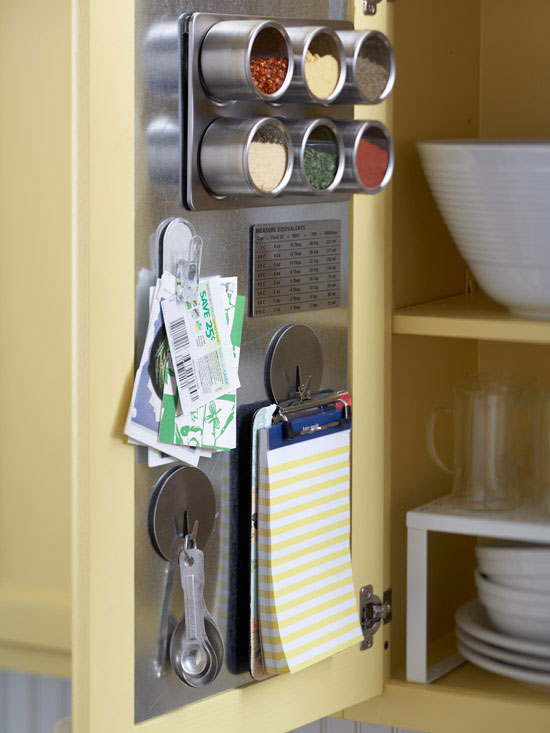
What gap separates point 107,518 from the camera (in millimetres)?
881

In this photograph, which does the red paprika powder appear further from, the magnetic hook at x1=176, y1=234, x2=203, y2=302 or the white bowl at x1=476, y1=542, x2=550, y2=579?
the white bowl at x1=476, y1=542, x2=550, y2=579

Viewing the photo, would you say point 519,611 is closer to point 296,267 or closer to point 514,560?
point 514,560

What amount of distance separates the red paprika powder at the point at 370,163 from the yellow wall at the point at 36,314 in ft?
2.37

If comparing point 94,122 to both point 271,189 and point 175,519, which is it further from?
point 175,519

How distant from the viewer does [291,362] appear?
1.08 metres

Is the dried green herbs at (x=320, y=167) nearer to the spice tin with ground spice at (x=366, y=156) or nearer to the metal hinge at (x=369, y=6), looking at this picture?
the spice tin with ground spice at (x=366, y=156)

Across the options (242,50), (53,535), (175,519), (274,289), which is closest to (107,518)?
(175,519)

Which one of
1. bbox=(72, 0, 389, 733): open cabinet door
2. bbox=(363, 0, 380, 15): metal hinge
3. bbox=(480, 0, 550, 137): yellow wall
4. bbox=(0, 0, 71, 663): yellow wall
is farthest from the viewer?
bbox=(0, 0, 71, 663): yellow wall

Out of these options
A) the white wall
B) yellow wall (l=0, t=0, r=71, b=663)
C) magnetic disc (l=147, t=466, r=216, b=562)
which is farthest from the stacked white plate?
the white wall

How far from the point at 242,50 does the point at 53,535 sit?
1.06m

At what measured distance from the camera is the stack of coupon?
905mm

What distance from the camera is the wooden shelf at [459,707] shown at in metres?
1.25

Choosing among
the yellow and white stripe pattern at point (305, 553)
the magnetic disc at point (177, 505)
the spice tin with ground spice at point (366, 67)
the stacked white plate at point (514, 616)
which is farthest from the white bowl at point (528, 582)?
the spice tin with ground spice at point (366, 67)

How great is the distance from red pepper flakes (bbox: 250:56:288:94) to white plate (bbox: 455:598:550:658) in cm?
71
